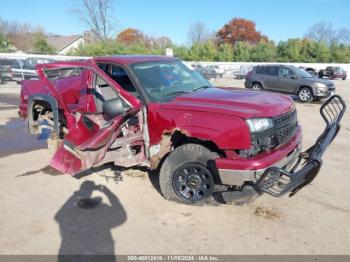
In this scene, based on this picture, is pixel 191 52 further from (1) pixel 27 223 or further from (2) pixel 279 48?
(1) pixel 27 223

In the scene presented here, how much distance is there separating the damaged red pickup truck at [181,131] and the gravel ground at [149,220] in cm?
38

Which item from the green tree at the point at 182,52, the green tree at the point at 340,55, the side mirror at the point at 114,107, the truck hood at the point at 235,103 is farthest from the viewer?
the green tree at the point at 182,52

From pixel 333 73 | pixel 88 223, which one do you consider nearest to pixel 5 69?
pixel 88 223

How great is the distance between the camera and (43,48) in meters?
52.8

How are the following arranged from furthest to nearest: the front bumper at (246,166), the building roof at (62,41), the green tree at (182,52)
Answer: the building roof at (62,41)
the green tree at (182,52)
the front bumper at (246,166)

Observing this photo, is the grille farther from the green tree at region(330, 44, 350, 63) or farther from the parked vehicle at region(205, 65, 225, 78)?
the green tree at region(330, 44, 350, 63)

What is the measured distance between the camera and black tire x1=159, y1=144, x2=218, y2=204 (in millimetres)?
4262

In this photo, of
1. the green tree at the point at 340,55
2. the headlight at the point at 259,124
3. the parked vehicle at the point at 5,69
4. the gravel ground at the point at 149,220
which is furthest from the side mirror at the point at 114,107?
the green tree at the point at 340,55

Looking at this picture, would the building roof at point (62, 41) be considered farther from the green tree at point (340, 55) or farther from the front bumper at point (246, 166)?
the front bumper at point (246, 166)

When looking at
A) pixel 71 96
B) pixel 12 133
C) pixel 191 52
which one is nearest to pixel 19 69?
pixel 12 133

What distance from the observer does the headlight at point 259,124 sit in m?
3.89

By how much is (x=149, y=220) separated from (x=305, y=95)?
546 inches

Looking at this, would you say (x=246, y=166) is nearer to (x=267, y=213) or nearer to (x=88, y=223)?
(x=267, y=213)

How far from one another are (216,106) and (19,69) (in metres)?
21.1
